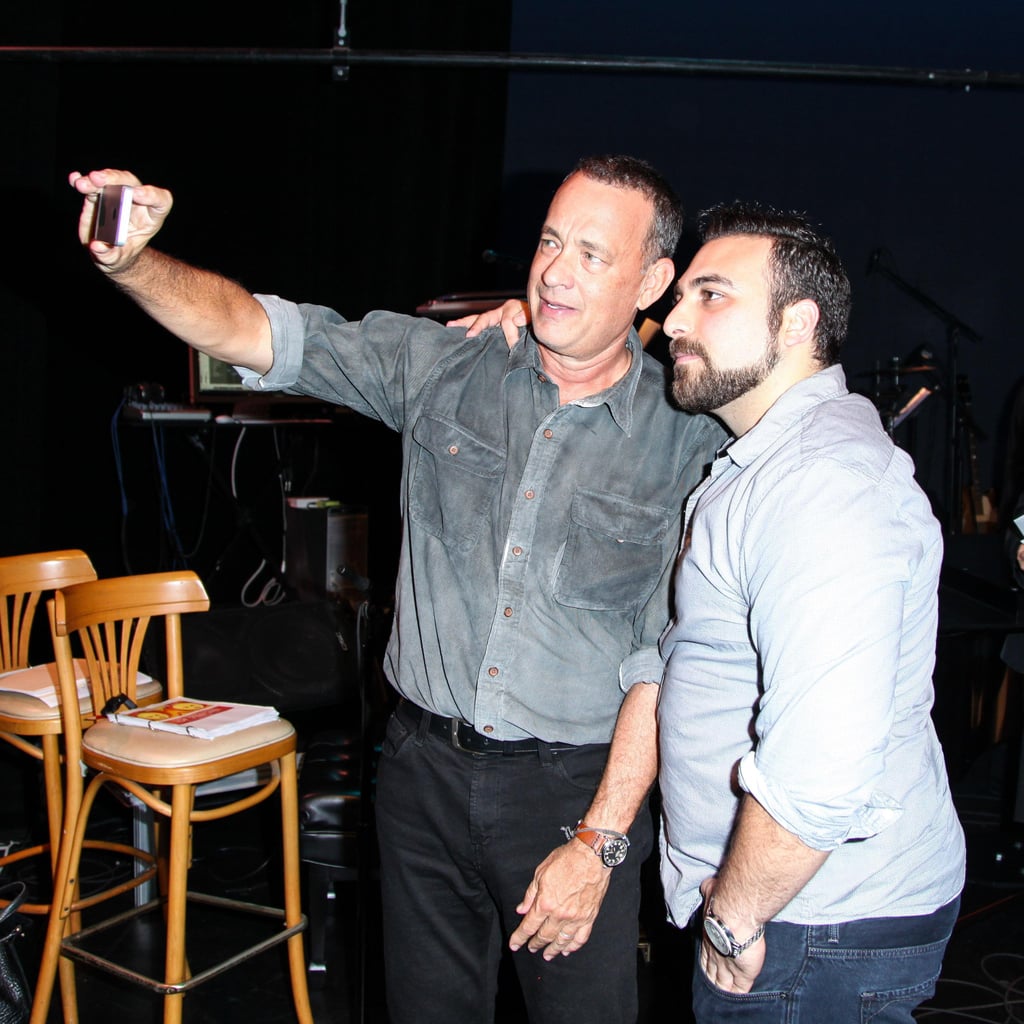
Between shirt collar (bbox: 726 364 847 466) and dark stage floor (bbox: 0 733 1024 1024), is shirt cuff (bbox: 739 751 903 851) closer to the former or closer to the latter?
shirt collar (bbox: 726 364 847 466)

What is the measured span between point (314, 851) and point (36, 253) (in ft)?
8.28

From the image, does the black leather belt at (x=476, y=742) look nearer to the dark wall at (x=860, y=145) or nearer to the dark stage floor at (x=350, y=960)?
the dark stage floor at (x=350, y=960)

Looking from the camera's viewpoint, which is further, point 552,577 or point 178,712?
point 178,712

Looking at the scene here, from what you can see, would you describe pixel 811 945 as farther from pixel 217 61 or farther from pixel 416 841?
pixel 217 61

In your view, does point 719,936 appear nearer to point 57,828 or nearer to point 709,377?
point 709,377

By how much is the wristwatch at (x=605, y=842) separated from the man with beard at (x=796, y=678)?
94 mm

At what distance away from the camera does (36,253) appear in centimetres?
398

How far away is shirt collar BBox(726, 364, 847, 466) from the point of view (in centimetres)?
136

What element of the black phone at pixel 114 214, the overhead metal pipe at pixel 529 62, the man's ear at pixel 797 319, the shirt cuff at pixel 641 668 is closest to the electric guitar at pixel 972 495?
the overhead metal pipe at pixel 529 62

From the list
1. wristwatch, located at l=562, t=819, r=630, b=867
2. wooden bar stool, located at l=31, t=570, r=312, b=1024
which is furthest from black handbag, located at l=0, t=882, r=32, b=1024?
wristwatch, located at l=562, t=819, r=630, b=867

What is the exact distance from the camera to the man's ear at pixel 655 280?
1778 millimetres

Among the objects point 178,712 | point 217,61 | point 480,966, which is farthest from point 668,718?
point 217,61

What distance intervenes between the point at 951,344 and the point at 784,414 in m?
4.51

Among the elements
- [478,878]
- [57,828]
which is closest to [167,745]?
[57,828]
